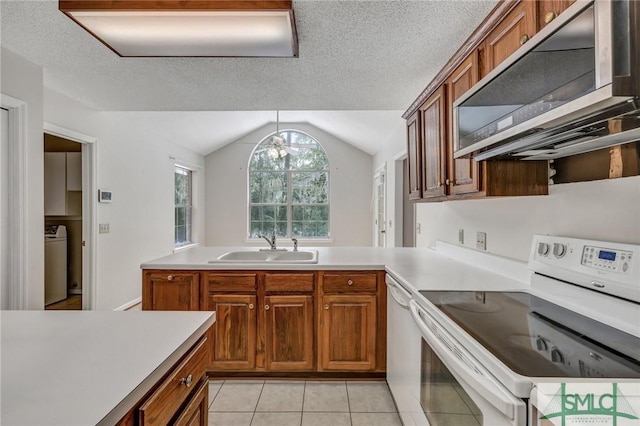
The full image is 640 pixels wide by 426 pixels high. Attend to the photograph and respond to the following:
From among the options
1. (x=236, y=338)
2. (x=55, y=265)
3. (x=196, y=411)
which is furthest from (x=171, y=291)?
(x=55, y=265)

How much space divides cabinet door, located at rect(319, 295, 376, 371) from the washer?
4179mm

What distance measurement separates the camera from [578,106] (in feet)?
2.52

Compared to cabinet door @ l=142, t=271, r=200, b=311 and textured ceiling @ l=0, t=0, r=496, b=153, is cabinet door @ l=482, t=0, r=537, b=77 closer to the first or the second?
textured ceiling @ l=0, t=0, r=496, b=153

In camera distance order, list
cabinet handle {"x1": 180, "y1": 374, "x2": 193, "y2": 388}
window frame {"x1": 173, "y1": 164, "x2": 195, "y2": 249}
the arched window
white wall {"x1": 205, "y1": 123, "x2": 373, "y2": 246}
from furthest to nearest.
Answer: the arched window → white wall {"x1": 205, "y1": 123, "x2": 373, "y2": 246} → window frame {"x1": 173, "y1": 164, "x2": 195, "y2": 249} → cabinet handle {"x1": 180, "y1": 374, "x2": 193, "y2": 388}

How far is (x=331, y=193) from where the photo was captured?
23.4 ft

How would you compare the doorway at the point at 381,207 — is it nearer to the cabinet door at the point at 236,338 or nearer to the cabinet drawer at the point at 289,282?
the cabinet drawer at the point at 289,282

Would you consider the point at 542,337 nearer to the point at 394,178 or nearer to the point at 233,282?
the point at 233,282

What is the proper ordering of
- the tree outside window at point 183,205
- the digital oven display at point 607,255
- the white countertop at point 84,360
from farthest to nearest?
the tree outside window at point 183,205 → the digital oven display at point 607,255 → the white countertop at point 84,360

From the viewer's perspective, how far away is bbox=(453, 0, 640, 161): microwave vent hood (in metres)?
0.71

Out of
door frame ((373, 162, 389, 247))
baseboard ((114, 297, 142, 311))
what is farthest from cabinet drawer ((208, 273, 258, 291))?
door frame ((373, 162, 389, 247))

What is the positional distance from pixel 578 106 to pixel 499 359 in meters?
0.65

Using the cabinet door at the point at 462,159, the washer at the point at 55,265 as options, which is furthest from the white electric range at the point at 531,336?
the washer at the point at 55,265

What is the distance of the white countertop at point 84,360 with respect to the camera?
0.65 metres

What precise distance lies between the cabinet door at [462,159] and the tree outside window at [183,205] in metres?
5.26
